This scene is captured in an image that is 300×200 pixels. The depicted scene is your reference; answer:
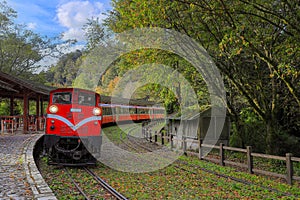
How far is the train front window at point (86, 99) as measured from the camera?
32.7ft

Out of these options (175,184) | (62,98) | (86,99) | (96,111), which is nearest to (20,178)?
(62,98)

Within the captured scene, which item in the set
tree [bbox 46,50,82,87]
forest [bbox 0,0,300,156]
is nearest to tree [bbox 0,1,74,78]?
forest [bbox 0,0,300,156]

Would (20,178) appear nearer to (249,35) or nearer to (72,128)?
(72,128)

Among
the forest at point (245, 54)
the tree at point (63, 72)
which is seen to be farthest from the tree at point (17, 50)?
the tree at point (63, 72)

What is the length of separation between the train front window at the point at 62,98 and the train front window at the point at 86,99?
1.10 feet

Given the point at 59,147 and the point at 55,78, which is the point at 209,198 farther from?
the point at 55,78

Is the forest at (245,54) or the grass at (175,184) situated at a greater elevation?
the forest at (245,54)

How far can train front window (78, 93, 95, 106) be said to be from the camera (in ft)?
32.7

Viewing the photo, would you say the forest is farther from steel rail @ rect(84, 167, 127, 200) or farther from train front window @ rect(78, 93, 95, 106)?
steel rail @ rect(84, 167, 127, 200)

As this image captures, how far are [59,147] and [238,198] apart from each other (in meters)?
5.74

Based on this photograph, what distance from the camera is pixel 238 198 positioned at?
268 inches

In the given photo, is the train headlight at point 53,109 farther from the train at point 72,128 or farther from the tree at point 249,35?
the tree at point 249,35

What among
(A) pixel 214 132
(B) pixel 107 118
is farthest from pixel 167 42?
(B) pixel 107 118

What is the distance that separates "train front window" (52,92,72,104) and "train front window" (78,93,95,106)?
0.33m
